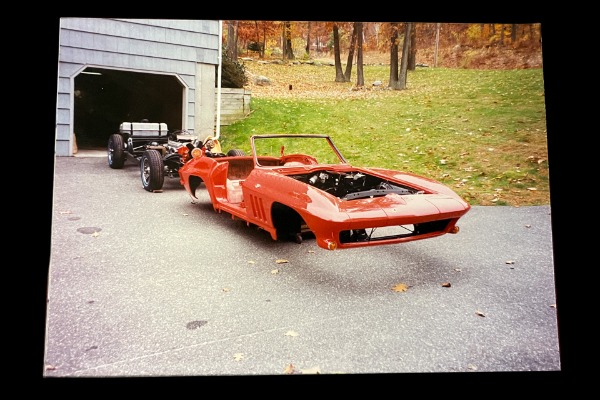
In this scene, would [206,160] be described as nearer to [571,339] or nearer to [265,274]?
[265,274]

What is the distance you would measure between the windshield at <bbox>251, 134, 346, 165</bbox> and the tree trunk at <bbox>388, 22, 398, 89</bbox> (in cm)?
68

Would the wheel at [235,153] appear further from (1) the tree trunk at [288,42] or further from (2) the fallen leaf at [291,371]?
(2) the fallen leaf at [291,371]

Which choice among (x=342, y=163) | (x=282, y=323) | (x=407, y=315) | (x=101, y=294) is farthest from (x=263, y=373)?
(x=342, y=163)

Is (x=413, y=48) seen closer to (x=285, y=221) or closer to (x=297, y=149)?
(x=297, y=149)

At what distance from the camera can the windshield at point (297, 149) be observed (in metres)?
3.79

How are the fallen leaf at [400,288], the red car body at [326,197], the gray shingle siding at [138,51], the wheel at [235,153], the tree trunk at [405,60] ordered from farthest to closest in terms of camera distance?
1. the wheel at [235,153]
2. the gray shingle siding at [138,51]
3. the tree trunk at [405,60]
4. the fallen leaf at [400,288]
5. the red car body at [326,197]

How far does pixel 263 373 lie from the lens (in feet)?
6.72

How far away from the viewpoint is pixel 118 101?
5738mm

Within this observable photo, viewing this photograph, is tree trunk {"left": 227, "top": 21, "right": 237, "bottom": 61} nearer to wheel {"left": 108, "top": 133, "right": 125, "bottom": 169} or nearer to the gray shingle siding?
the gray shingle siding

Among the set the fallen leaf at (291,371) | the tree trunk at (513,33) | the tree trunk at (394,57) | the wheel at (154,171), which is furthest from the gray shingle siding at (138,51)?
the fallen leaf at (291,371)

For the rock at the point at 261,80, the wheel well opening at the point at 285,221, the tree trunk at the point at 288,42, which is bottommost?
the wheel well opening at the point at 285,221

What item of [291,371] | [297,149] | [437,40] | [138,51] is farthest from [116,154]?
[291,371]

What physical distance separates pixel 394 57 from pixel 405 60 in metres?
0.11

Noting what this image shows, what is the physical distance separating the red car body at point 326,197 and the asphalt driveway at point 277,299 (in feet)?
0.93
